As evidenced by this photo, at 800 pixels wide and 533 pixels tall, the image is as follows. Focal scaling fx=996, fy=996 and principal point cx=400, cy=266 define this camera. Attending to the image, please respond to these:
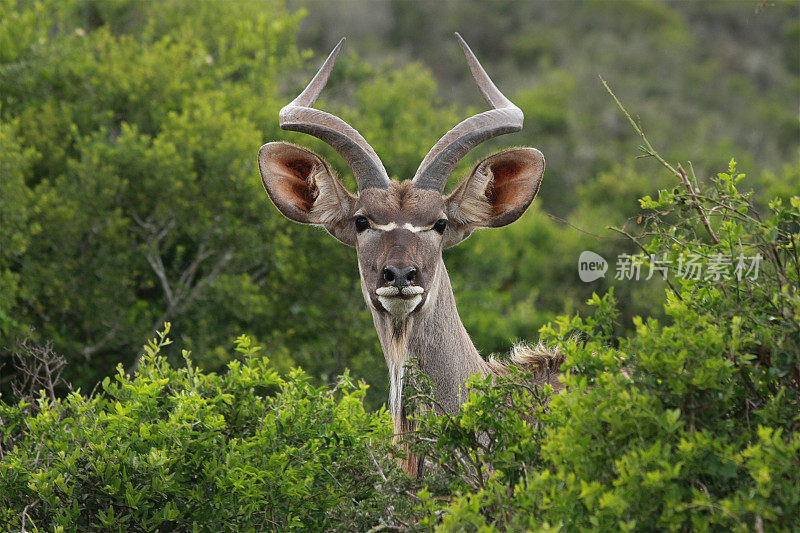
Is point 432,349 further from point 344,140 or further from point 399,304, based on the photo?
point 344,140

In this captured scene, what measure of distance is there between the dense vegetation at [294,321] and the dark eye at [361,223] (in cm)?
107

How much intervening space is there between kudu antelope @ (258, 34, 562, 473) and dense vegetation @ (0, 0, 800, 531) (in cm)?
64

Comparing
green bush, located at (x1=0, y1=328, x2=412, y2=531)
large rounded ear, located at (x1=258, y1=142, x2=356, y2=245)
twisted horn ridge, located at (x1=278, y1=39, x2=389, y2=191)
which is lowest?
green bush, located at (x1=0, y1=328, x2=412, y2=531)

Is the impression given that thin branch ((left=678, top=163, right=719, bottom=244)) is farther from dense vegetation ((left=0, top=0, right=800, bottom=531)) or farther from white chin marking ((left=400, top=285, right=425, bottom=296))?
white chin marking ((left=400, top=285, right=425, bottom=296))

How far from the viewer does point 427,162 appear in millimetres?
5742

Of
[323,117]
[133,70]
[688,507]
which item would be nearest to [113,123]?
[133,70]

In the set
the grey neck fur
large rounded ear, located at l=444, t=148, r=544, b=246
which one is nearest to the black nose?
the grey neck fur

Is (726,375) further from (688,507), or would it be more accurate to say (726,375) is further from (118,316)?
(118,316)

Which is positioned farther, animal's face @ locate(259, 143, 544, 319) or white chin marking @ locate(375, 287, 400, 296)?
animal's face @ locate(259, 143, 544, 319)

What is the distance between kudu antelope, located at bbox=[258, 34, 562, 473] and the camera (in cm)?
535

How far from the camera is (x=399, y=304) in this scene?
5.24 m

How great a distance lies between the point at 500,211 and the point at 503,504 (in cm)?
260

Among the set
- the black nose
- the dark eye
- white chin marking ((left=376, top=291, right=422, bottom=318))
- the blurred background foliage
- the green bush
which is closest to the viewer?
the green bush

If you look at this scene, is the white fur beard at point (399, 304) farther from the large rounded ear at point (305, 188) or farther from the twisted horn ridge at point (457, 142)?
the twisted horn ridge at point (457, 142)
